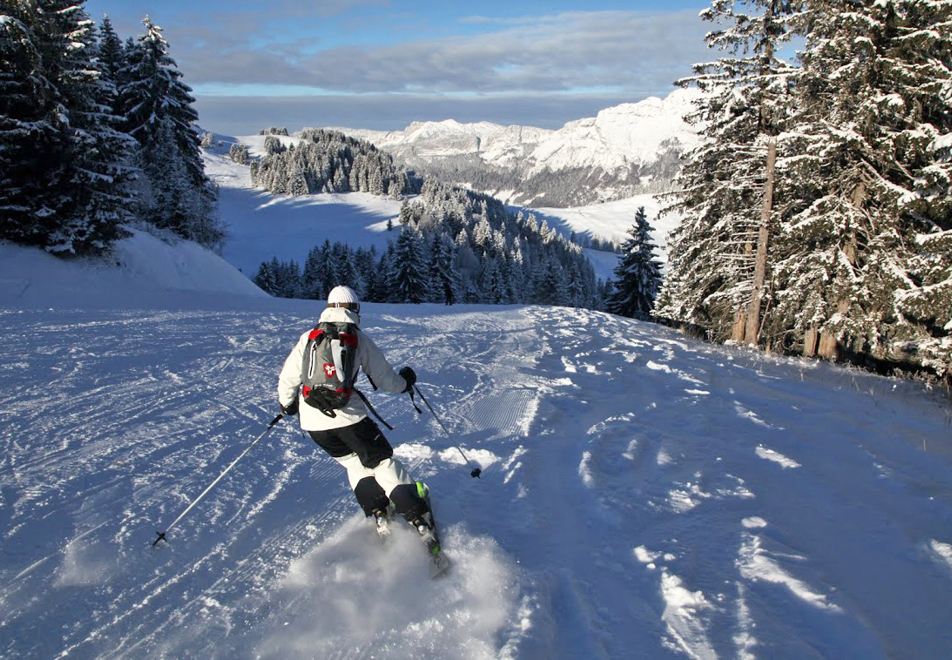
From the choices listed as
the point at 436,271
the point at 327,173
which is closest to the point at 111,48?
the point at 436,271

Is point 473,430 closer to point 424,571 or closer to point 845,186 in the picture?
point 424,571

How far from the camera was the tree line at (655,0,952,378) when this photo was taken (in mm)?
10859

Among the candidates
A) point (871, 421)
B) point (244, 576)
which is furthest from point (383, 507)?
point (871, 421)

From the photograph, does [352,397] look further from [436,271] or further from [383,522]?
[436,271]

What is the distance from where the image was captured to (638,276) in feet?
116

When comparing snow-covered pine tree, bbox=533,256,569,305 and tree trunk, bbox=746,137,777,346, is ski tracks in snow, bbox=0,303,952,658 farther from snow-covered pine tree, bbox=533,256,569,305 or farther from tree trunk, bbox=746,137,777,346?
snow-covered pine tree, bbox=533,256,569,305

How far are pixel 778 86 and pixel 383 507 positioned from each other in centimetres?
1458

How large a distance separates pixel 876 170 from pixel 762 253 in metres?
3.66

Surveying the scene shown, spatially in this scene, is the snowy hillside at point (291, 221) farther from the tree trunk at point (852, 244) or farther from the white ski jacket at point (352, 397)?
the white ski jacket at point (352, 397)

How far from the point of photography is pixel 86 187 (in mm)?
16875

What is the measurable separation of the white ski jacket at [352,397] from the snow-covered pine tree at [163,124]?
26803mm

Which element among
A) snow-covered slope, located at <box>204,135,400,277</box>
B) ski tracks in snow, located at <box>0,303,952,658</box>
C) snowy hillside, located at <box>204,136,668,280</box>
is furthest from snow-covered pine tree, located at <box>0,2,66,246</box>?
snow-covered slope, located at <box>204,135,400,277</box>

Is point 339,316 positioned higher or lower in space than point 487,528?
higher

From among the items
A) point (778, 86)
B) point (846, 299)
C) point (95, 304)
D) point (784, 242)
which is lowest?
point (95, 304)
